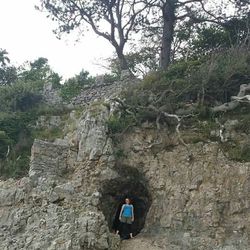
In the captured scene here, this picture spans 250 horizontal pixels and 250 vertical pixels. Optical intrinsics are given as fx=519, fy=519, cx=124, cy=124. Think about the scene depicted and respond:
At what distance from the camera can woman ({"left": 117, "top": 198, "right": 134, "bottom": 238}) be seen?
15.0m

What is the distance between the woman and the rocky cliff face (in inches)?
17.2

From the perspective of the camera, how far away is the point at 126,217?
15086mm

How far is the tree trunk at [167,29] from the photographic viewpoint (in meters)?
21.9

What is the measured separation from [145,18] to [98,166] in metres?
10.0

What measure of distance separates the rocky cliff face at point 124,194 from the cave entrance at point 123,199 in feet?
0.10

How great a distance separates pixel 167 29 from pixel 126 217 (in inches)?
395

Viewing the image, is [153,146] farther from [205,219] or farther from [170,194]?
[205,219]

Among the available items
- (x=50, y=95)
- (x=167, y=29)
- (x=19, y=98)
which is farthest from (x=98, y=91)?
(x=167, y=29)

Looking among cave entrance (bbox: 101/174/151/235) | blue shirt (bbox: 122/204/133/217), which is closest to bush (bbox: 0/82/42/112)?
cave entrance (bbox: 101/174/151/235)

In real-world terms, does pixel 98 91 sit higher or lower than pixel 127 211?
higher

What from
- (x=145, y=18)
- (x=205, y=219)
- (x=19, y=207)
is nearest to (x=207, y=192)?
(x=205, y=219)

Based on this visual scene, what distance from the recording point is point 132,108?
17.0m

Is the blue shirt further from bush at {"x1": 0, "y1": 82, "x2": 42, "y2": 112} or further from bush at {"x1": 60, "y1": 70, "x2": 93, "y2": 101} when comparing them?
bush at {"x1": 60, "y1": 70, "x2": 93, "y2": 101}

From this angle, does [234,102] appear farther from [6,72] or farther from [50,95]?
[6,72]
